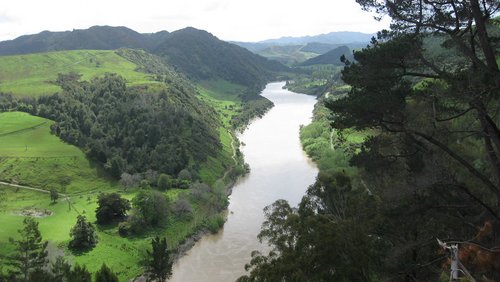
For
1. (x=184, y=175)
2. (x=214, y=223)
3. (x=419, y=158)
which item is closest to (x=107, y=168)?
(x=184, y=175)

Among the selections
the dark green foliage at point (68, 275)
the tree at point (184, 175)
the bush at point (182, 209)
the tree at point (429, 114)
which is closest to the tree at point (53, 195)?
the bush at point (182, 209)

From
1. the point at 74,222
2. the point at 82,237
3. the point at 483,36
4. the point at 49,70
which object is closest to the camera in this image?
the point at 483,36

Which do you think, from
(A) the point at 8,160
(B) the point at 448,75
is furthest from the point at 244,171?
(B) the point at 448,75

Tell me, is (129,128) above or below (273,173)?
above

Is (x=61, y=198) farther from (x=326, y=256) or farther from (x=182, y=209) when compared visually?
(x=326, y=256)

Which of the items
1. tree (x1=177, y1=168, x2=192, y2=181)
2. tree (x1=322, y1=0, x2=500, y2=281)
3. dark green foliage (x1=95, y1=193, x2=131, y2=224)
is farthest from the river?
tree (x1=322, y1=0, x2=500, y2=281)

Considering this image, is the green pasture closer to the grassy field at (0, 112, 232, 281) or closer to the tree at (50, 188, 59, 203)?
the grassy field at (0, 112, 232, 281)

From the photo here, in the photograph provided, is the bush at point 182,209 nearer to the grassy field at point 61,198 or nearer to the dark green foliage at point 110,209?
the grassy field at point 61,198
